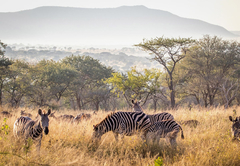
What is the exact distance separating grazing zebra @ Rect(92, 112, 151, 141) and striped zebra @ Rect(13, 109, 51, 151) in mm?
1870

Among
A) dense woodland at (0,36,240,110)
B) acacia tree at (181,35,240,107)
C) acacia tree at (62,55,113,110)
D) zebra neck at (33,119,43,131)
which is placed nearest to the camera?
zebra neck at (33,119,43,131)

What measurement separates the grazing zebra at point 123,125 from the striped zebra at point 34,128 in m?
1.87

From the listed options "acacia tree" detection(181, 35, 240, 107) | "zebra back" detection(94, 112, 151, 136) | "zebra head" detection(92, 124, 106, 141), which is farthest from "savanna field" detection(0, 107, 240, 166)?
"acacia tree" detection(181, 35, 240, 107)

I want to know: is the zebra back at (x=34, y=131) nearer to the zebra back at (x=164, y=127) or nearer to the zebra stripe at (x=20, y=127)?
the zebra stripe at (x=20, y=127)

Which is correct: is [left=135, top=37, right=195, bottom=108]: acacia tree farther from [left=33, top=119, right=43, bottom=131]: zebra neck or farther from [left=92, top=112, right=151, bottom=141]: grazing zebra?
[left=33, top=119, right=43, bottom=131]: zebra neck

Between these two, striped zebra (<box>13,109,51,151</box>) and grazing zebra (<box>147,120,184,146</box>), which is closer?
striped zebra (<box>13,109,51,151</box>)

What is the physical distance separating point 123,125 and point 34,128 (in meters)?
3.08

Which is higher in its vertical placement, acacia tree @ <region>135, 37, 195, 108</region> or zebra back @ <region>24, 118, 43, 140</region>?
acacia tree @ <region>135, 37, 195, 108</region>

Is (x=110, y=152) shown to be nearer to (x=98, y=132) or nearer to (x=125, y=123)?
(x=98, y=132)

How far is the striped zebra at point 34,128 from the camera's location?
218 inches

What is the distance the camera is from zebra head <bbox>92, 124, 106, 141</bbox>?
6.76 m

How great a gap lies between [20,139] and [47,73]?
23.2 m

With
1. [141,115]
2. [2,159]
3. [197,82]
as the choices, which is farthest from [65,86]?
[2,159]

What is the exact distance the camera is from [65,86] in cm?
A: 2930
